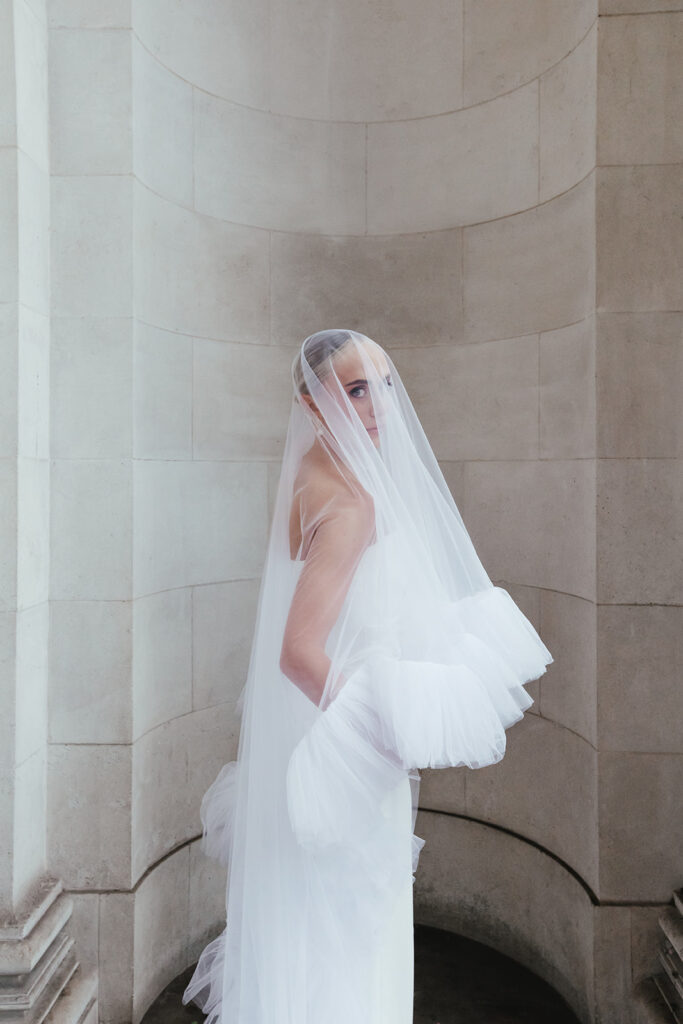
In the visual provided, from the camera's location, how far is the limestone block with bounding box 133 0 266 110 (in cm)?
308

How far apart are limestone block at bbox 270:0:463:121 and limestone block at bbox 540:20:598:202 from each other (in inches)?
18.5

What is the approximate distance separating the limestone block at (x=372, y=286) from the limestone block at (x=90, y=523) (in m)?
1.04

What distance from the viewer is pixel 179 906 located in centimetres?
316

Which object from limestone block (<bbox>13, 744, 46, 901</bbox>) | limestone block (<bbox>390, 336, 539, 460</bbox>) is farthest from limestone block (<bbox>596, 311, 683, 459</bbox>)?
limestone block (<bbox>13, 744, 46, 901</bbox>)

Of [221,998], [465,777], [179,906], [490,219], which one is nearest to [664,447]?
[490,219]

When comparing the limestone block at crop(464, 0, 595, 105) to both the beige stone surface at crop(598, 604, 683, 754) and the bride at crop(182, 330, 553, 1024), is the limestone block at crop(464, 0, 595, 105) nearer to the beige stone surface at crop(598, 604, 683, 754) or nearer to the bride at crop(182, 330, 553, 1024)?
the bride at crop(182, 330, 553, 1024)

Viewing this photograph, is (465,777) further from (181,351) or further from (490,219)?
(490,219)

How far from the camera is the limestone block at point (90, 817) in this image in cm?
286

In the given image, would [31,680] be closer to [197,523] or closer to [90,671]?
[90,671]

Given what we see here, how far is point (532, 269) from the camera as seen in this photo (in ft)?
11.0

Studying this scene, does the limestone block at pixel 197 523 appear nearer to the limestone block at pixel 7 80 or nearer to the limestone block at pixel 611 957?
the limestone block at pixel 7 80

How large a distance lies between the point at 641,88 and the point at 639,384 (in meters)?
0.96

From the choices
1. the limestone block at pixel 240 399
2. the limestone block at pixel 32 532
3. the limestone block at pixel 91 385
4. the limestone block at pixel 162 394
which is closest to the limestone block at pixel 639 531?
the limestone block at pixel 240 399

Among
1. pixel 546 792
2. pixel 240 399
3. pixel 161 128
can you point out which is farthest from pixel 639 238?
pixel 546 792
